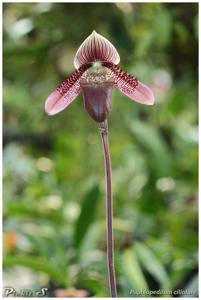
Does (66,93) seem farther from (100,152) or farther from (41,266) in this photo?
(100,152)

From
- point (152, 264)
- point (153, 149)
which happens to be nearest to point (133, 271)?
point (152, 264)

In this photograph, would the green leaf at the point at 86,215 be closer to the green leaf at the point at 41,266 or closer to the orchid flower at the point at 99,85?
the green leaf at the point at 41,266

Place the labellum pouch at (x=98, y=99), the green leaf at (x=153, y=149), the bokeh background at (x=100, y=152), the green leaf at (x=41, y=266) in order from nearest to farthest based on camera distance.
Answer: the labellum pouch at (x=98, y=99) < the green leaf at (x=41, y=266) < the bokeh background at (x=100, y=152) < the green leaf at (x=153, y=149)

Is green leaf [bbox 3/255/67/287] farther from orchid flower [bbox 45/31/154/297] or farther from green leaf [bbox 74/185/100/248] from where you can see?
orchid flower [bbox 45/31/154/297]

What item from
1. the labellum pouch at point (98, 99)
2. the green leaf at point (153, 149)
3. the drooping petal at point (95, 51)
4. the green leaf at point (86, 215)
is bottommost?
the labellum pouch at point (98, 99)

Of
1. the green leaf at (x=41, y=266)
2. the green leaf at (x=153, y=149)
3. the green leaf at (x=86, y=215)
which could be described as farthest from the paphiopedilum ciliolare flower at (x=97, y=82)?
the green leaf at (x=153, y=149)

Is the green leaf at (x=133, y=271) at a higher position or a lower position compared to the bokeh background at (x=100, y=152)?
lower

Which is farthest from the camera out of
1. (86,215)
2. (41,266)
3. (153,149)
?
(153,149)

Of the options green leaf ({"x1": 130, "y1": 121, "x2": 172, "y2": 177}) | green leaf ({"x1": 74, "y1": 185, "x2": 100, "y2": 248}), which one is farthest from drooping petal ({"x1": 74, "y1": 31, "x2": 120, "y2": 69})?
green leaf ({"x1": 130, "y1": 121, "x2": 172, "y2": 177})
